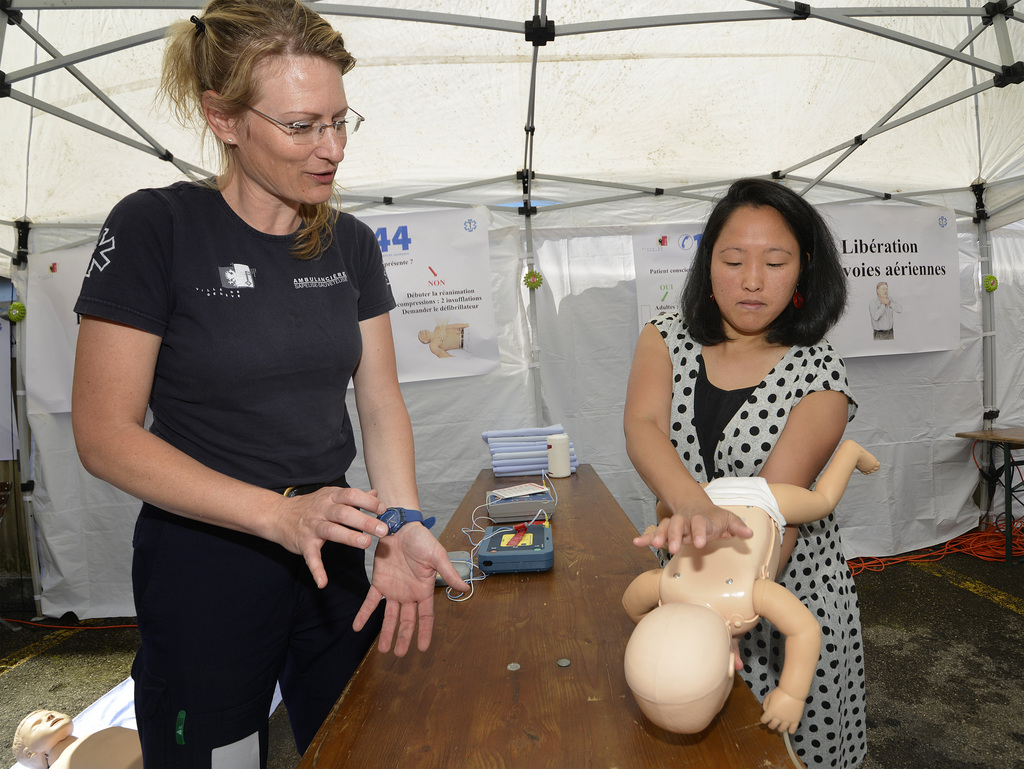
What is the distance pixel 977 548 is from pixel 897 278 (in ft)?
7.27

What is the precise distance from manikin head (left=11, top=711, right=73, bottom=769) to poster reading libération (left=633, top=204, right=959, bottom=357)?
151 inches

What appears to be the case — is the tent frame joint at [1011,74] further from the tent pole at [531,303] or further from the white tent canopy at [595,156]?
the tent pole at [531,303]

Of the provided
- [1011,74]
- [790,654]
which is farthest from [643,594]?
[1011,74]

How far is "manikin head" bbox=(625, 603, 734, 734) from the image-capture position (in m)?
0.80

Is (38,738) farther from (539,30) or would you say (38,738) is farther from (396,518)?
(539,30)

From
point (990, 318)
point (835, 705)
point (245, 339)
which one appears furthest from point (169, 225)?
point (990, 318)

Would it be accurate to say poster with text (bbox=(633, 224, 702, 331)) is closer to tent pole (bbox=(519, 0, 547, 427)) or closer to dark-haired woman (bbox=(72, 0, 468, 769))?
tent pole (bbox=(519, 0, 547, 427))

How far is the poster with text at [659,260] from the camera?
4.57 metres

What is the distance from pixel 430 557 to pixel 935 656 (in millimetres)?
3590

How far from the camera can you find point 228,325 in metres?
1.08

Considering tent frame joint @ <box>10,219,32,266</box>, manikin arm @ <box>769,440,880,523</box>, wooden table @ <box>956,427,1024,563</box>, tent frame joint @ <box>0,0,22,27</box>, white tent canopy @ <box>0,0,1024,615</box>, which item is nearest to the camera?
manikin arm @ <box>769,440,880,523</box>

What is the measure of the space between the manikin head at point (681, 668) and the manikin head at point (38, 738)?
2.35 m

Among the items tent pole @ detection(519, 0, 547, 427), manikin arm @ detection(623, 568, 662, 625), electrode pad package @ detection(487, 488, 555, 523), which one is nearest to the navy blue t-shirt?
manikin arm @ detection(623, 568, 662, 625)

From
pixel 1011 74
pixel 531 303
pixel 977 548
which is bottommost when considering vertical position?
pixel 977 548
